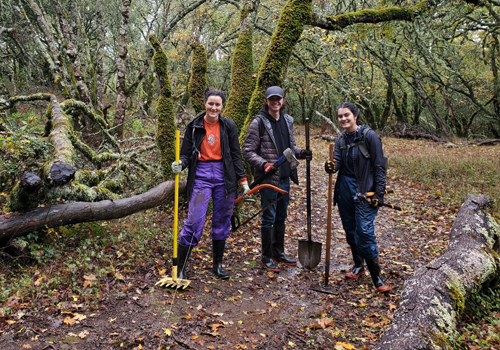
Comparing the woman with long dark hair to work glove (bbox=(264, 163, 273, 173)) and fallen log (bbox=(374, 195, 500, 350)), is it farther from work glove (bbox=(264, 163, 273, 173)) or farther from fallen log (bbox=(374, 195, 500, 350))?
work glove (bbox=(264, 163, 273, 173))

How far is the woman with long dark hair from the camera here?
4281mm

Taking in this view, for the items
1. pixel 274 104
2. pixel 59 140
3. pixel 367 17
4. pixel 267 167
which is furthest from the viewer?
pixel 367 17

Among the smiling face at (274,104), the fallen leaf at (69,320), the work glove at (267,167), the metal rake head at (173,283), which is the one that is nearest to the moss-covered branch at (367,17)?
the smiling face at (274,104)

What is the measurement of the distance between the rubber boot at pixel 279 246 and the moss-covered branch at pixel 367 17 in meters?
4.61

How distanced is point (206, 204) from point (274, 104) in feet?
5.72

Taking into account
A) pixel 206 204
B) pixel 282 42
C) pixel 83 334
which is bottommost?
pixel 83 334

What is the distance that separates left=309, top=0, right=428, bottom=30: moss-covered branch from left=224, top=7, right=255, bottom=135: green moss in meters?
1.55

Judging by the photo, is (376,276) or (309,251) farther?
(309,251)

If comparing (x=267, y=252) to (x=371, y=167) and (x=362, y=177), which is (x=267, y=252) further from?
(x=371, y=167)

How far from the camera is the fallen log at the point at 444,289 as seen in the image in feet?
9.73

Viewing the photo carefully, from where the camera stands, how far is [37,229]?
4.25 meters

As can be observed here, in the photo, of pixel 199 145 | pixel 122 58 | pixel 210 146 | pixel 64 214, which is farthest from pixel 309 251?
pixel 122 58

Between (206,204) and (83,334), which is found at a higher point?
(206,204)

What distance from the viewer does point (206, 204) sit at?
14.5 ft
